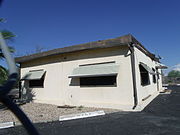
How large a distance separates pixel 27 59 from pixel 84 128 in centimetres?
1008

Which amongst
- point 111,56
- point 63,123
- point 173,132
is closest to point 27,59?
point 111,56

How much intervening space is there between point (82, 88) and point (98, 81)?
1.38m

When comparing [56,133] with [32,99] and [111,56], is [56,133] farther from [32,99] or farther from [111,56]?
[32,99]

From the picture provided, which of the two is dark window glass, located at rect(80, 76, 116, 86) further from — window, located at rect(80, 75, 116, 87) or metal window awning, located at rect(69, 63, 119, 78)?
metal window awning, located at rect(69, 63, 119, 78)

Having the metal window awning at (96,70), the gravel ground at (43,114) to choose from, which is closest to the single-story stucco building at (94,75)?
the metal window awning at (96,70)

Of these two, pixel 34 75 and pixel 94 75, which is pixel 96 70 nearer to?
pixel 94 75

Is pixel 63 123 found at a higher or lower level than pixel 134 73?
lower

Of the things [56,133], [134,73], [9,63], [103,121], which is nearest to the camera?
[9,63]

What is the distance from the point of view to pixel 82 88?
10578 mm

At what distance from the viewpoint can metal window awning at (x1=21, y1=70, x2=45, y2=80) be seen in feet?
41.1

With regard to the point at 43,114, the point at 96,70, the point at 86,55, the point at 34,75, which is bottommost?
the point at 43,114

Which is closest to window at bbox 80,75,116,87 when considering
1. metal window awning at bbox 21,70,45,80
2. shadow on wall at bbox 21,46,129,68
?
shadow on wall at bbox 21,46,129,68

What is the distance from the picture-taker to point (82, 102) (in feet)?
34.4

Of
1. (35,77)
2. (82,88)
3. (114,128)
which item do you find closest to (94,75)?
(82,88)
